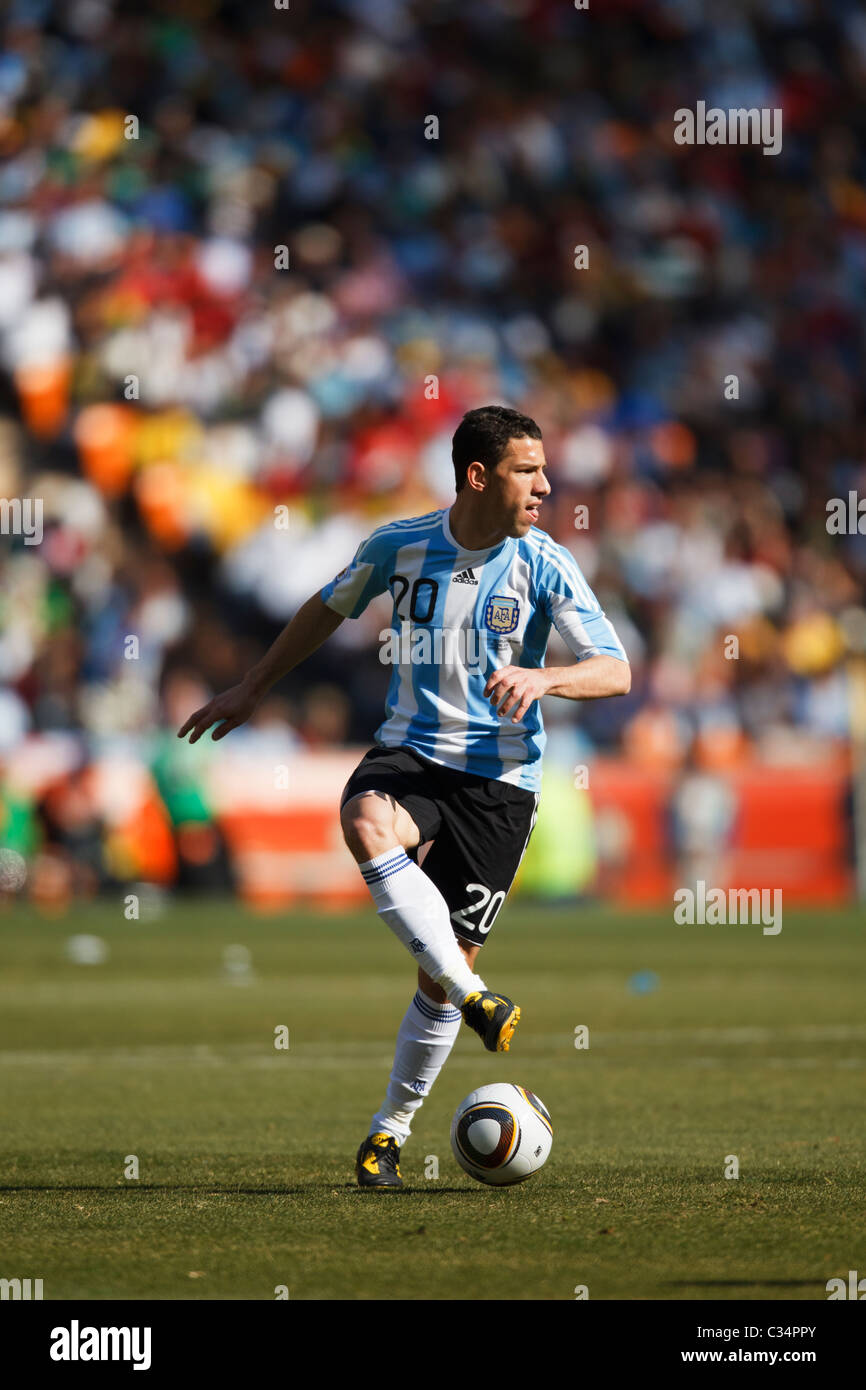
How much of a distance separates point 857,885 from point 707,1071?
10797 millimetres

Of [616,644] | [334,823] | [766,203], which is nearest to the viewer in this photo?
[616,644]

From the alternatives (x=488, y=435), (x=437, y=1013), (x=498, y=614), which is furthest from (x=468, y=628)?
(x=437, y=1013)

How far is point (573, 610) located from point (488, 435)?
0.57 metres

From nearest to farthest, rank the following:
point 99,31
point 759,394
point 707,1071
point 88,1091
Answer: point 88,1091 → point 707,1071 → point 99,31 → point 759,394

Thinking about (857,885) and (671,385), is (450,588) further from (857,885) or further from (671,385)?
(671,385)

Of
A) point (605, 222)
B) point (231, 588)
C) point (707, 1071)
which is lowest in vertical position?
point (707, 1071)

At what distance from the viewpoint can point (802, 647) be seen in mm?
21172

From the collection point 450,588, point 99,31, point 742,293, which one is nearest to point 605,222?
point 742,293

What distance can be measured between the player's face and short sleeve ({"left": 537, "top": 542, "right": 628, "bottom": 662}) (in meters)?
0.18

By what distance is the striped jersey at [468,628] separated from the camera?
6121 millimetres

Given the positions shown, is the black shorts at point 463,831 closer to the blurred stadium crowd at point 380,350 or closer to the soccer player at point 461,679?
the soccer player at point 461,679

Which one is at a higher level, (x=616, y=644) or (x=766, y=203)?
(x=766, y=203)

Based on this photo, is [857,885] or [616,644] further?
[857,885]

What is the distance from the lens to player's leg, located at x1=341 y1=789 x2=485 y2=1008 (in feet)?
18.5
